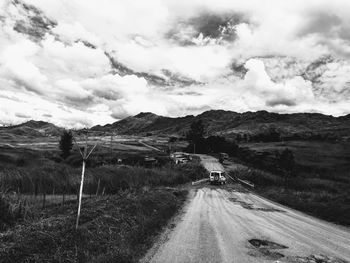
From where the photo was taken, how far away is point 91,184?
3219 cm

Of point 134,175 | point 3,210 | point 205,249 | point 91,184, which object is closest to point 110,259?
point 205,249

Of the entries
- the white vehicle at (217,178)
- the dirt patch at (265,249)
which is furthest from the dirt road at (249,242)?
the white vehicle at (217,178)

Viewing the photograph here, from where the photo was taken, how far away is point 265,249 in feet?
41.6

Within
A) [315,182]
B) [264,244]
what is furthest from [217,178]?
[264,244]

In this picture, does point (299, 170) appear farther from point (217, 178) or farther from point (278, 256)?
point (278, 256)

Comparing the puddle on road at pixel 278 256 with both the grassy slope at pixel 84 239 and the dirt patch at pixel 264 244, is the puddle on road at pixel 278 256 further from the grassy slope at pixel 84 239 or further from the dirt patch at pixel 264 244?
the grassy slope at pixel 84 239

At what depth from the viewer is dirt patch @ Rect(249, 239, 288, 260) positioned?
1172cm

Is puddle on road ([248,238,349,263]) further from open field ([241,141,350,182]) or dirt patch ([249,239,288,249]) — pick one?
open field ([241,141,350,182])

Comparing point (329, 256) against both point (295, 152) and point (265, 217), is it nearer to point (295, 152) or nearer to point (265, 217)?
point (265, 217)

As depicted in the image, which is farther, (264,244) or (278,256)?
(264,244)

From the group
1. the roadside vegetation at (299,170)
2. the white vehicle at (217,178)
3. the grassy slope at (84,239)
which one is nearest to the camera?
the grassy slope at (84,239)

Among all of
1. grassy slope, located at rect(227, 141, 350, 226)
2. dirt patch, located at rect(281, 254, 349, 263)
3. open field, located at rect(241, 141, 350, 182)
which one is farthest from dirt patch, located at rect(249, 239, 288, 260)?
open field, located at rect(241, 141, 350, 182)

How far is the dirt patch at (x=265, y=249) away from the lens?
1172cm

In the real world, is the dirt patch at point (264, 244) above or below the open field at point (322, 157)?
below
